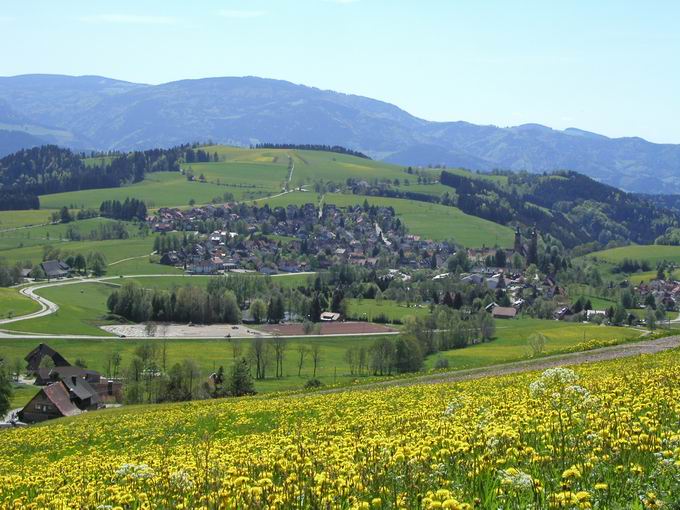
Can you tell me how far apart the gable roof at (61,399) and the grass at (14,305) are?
226 ft

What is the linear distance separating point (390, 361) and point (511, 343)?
33396 millimetres

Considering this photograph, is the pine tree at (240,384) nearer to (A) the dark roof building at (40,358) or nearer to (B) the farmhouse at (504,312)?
(A) the dark roof building at (40,358)

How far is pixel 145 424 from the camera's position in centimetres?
3894

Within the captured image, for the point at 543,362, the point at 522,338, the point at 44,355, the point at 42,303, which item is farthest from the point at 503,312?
the point at 543,362

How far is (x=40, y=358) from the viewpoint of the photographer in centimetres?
11150

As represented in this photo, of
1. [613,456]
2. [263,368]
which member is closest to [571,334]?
[263,368]

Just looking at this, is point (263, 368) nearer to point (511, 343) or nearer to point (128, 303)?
point (511, 343)

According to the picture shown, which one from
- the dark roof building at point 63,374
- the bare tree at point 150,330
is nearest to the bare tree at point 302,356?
the dark roof building at point 63,374

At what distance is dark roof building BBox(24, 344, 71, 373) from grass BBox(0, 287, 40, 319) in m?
35.7

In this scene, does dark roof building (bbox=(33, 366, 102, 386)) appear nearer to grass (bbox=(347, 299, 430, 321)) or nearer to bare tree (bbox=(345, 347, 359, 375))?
bare tree (bbox=(345, 347, 359, 375))

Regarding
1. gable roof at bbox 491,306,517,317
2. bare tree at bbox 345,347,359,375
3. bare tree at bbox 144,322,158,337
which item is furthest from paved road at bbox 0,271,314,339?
gable roof at bbox 491,306,517,317

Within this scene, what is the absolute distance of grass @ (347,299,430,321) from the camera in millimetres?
167350

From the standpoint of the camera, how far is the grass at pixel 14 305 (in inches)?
5797

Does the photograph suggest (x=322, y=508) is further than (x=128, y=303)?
No
